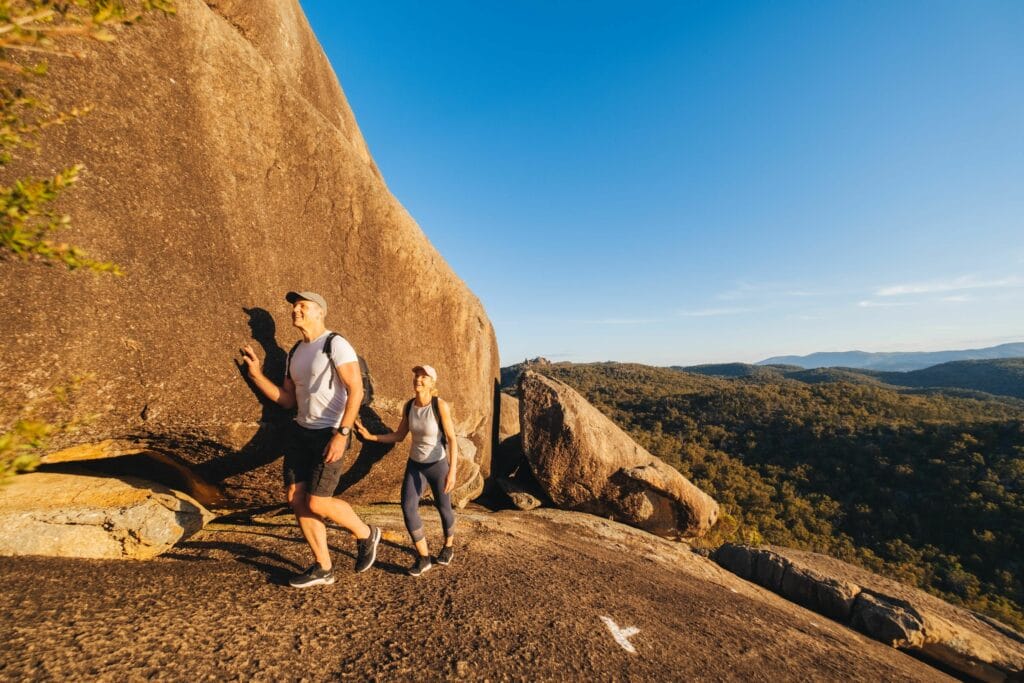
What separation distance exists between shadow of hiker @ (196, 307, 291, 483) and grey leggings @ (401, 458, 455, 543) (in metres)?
1.83

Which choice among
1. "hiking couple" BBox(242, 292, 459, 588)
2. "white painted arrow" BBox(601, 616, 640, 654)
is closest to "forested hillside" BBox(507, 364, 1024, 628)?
"white painted arrow" BBox(601, 616, 640, 654)

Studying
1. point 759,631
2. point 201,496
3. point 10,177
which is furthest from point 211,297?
point 759,631

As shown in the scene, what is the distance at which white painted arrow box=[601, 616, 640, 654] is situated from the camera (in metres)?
4.43

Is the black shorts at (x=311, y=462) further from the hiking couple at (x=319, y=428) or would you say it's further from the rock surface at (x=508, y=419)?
the rock surface at (x=508, y=419)

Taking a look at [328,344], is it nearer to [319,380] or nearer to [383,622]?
[319,380]

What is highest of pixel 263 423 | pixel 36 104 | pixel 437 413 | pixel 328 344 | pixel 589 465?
pixel 36 104

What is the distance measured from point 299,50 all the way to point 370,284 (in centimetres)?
587

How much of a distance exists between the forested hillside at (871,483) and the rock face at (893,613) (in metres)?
6.67

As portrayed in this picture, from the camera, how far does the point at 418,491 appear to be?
503 centimetres

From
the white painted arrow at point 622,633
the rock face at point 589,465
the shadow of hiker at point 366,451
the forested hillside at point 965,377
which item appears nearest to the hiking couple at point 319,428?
the shadow of hiker at point 366,451

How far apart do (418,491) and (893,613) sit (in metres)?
10.7

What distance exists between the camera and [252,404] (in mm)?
5160

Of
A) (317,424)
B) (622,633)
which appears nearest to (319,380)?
(317,424)

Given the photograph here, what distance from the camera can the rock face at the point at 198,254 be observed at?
404 centimetres
